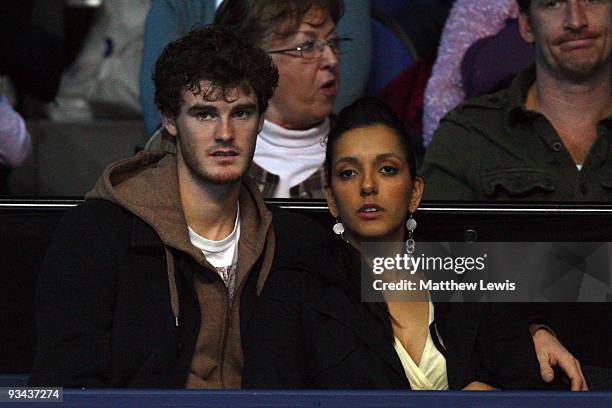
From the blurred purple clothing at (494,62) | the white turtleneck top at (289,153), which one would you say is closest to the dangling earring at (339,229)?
the white turtleneck top at (289,153)

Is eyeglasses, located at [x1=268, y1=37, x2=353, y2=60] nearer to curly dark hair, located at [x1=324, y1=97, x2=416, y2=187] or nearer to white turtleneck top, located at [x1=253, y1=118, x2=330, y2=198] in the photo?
white turtleneck top, located at [x1=253, y1=118, x2=330, y2=198]

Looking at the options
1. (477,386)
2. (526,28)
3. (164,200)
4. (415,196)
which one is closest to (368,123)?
(415,196)

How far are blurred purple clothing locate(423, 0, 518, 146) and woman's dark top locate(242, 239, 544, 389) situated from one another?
139 centimetres

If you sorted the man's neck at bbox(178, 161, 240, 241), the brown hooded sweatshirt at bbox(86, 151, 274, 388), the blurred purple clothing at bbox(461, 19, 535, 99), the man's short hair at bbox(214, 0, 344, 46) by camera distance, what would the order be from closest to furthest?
1. the brown hooded sweatshirt at bbox(86, 151, 274, 388)
2. the man's neck at bbox(178, 161, 240, 241)
3. the man's short hair at bbox(214, 0, 344, 46)
4. the blurred purple clothing at bbox(461, 19, 535, 99)

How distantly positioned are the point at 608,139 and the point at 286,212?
116 cm

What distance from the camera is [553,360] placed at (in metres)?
2.78

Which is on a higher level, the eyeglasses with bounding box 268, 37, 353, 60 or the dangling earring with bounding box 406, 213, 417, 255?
the eyeglasses with bounding box 268, 37, 353, 60

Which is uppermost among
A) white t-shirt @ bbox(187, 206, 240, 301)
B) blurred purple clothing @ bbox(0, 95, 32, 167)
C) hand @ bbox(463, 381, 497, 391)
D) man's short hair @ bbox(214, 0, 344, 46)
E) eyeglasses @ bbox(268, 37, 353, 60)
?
man's short hair @ bbox(214, 0, 344, 46)

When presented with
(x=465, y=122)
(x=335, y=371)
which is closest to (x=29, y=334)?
(x=335, y=371)

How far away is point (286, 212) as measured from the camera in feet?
10.0

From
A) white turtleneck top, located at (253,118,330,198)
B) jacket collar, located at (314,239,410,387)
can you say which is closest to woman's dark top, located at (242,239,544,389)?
jacket collar, located at (314,239,410,387)

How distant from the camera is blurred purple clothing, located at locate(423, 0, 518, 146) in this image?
13.8 ft

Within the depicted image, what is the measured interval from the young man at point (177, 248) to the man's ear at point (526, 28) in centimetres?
117

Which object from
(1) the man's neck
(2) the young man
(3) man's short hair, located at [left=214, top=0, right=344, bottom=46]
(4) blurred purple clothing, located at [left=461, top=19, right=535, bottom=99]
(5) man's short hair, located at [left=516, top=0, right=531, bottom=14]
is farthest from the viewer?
(4) blurred purple clothing, located at [left=461, top=19, right=535, bottom=99]
